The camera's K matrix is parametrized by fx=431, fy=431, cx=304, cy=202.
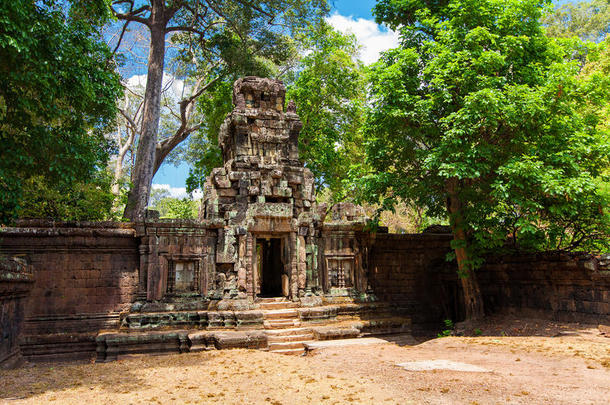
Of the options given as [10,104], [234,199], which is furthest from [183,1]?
[10,104]

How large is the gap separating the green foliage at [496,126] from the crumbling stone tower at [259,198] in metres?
2.32

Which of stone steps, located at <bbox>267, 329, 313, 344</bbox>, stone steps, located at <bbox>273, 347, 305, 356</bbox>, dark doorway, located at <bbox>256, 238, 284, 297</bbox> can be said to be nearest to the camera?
stone steps, located at <bbox>273, 347, 305, 356</bbox>

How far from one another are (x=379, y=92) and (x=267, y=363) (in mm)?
7019

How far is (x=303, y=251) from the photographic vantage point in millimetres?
12219

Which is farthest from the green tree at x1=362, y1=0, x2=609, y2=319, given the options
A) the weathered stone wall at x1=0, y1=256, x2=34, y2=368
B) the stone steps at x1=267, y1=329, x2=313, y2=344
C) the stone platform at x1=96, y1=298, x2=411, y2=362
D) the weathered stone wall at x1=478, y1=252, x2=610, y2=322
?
the weathered stone wall at x1=0, y1=256, x2=34, y2=368

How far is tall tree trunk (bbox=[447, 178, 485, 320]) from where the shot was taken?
11141 millimetres

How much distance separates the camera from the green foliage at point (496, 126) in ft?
31.0

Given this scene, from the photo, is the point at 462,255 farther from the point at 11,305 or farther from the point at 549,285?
the point at 11,305

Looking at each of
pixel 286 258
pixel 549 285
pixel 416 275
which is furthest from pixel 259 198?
pixel 549 285

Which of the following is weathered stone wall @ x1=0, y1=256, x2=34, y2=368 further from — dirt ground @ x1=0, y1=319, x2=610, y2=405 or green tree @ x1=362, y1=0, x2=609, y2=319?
green tree @ x1=362, y1=0, x2=609, y2=319

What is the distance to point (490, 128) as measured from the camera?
10078 millimetres

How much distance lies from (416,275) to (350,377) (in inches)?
328

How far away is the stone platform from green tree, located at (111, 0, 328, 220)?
275 inches

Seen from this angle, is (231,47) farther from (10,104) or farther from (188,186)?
(10,104)
